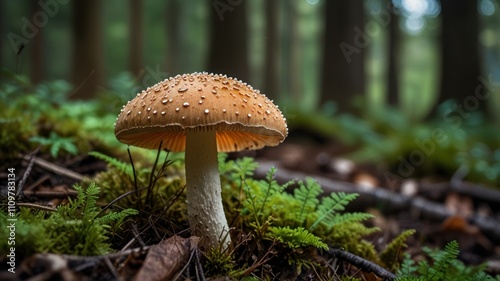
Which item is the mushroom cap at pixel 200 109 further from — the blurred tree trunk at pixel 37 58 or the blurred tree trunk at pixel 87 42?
the blurred tree trunk at pixel 37 58

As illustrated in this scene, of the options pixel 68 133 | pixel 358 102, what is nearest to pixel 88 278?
pixel 68 133

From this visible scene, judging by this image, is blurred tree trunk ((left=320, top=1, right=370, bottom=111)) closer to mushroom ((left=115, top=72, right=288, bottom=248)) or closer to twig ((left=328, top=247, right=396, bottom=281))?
twig ((left=328, top=247, right=396, bottom=281))

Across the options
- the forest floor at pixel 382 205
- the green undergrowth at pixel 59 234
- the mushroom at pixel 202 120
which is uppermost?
the mushroom at pixel 202 120

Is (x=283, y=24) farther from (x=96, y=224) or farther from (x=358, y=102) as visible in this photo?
(x=96, y=224)

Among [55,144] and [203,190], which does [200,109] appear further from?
[55,144]

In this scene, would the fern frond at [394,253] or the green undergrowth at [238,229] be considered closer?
the green undergrowth at [238,229]

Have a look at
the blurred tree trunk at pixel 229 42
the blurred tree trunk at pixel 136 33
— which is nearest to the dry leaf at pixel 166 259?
the blurred tree trunk at pixel 229 42

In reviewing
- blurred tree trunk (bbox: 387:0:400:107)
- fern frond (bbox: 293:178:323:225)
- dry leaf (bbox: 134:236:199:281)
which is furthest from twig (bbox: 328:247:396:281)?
blurred tree trunk (bbox: 387:0:400:107)
